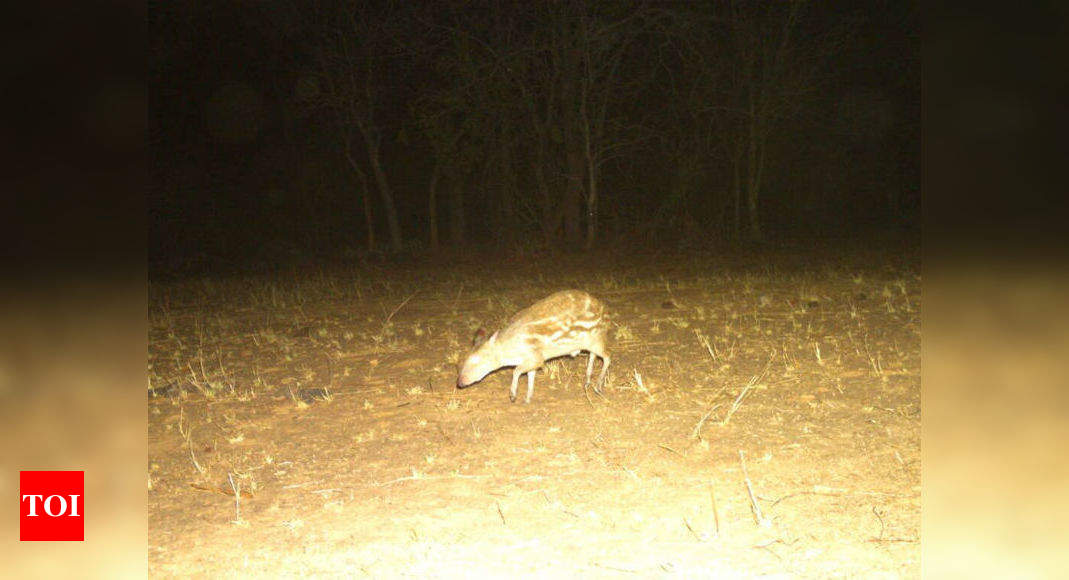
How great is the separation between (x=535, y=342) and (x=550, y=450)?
5.46ft

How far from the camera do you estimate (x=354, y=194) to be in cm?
3975

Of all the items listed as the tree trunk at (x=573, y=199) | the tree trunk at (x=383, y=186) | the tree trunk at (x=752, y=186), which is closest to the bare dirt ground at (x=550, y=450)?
the tree trunk at (x=573, y=199)

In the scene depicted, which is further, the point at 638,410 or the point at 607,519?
the point at 638,410

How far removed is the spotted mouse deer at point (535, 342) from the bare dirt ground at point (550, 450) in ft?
1.16

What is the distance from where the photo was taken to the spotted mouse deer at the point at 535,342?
26.8ft

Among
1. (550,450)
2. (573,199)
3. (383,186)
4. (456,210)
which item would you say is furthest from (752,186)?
(550,450)

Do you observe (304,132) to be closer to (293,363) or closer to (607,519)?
(293,363)

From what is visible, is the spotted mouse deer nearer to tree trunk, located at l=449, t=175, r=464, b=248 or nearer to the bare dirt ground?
the bare dirt ground

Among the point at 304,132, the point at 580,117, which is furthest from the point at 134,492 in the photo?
the point at 304,132

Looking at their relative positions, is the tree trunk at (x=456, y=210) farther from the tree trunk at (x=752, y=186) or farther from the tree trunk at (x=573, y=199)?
the tree trunk at (x=752, y=186)

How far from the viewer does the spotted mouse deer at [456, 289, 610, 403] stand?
26.8 ft

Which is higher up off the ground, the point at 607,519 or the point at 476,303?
the point at 476,303

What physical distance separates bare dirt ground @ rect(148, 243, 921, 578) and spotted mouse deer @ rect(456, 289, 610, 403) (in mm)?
354

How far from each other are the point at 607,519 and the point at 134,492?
296 centimetres
